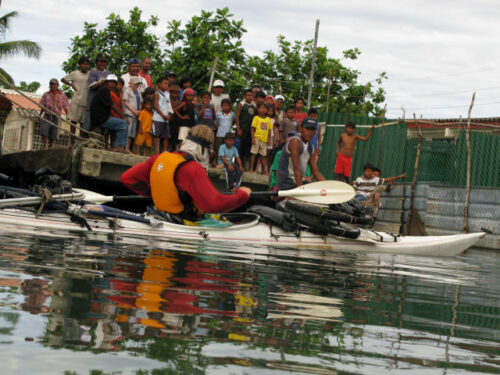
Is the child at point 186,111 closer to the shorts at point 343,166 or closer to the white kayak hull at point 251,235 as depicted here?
the shorts at point 343,166

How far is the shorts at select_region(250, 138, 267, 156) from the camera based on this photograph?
12.8 m

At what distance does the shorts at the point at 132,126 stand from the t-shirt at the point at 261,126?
2301mm

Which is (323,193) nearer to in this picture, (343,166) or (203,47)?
(343,166)

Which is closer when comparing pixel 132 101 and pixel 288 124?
pixel 132 101

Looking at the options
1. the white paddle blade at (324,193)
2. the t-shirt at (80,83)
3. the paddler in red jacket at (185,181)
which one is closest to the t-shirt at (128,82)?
the t-shirt at (80,83)

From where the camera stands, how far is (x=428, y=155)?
48.2 feet

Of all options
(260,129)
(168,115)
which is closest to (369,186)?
(260,129)

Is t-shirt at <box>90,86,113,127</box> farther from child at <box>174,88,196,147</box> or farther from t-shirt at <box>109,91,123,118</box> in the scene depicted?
child at <box>174,88,196,147</box>

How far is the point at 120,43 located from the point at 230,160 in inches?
594

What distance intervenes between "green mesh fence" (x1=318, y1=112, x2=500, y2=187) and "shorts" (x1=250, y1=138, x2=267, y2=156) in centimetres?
383

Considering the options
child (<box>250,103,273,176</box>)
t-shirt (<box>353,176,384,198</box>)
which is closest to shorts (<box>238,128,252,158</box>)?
child (<box>250,103,273,176</box>)

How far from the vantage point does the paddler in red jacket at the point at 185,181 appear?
719 centimetres

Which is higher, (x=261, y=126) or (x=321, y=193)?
(x=261, y=126)

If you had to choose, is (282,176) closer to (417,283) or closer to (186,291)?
(417,283)
